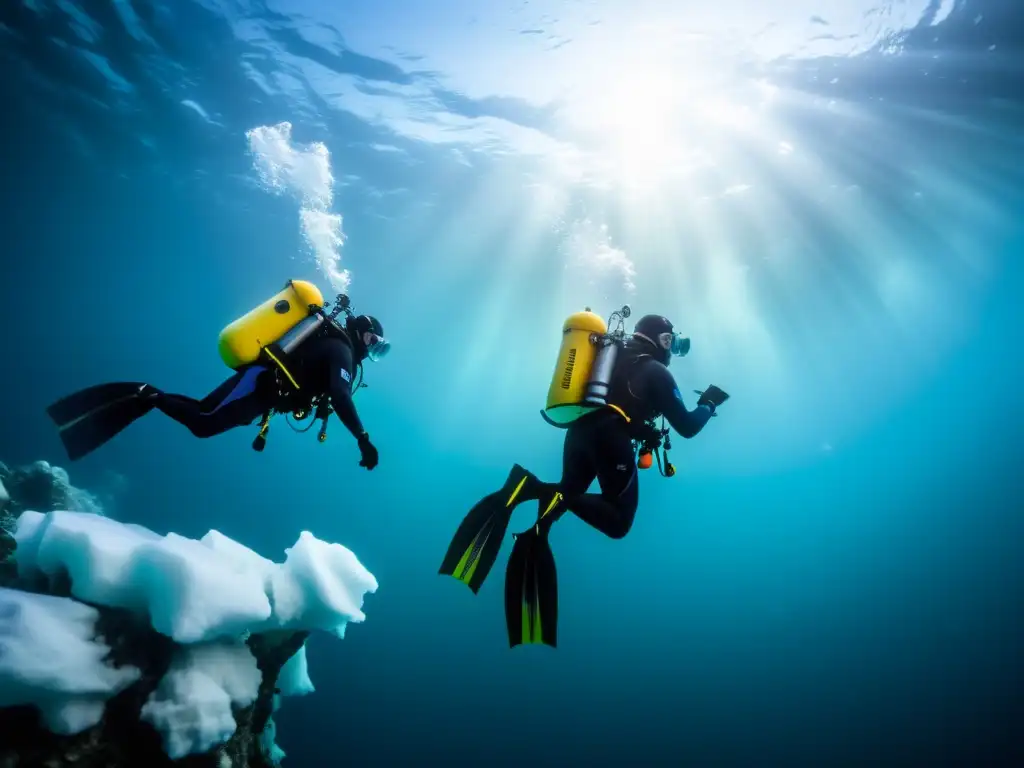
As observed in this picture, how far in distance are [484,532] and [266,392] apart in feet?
8.14

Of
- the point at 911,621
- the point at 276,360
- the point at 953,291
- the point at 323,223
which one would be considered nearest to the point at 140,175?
the point at 323,223

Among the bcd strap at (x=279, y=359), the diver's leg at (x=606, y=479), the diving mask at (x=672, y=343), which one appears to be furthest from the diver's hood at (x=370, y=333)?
the diving mask at (x=672, y=343)

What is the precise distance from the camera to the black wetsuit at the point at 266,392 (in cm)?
423

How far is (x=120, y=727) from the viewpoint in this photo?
4047 mm

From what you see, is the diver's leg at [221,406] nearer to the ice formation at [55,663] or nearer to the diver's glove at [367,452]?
the diver's glove at [367,452]

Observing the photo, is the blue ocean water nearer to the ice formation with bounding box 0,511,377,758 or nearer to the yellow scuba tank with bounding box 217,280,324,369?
the yellow scuba tank with bounding box 217,280,324,369

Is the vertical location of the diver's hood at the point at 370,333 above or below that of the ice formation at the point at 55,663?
above

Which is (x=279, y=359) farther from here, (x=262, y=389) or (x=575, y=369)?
(x=575, y=369)

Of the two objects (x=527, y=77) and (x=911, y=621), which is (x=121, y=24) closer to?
(x=527, y=77)

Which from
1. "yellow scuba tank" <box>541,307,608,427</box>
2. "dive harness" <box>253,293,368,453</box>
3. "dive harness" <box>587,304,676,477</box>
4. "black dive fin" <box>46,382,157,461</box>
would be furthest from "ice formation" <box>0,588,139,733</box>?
"dive harness" <box>587,304,676,477</box>

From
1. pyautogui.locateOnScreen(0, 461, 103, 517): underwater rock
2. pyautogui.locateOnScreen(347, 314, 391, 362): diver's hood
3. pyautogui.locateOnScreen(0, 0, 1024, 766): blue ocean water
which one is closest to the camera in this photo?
pyautogui.locateOnScreen(347, 314, 391, 362): diver's hood

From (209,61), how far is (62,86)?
879 centimetres

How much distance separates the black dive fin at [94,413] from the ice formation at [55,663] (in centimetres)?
119

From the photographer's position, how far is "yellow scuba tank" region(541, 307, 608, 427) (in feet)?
15.4
